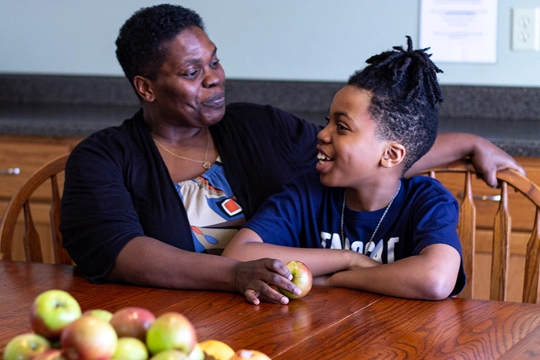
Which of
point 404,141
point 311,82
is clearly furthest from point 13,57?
point 404,141

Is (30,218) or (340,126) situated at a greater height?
(340,126)

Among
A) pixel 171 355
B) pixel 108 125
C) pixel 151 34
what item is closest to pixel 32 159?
pixel 108 125

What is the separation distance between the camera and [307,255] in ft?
4.48

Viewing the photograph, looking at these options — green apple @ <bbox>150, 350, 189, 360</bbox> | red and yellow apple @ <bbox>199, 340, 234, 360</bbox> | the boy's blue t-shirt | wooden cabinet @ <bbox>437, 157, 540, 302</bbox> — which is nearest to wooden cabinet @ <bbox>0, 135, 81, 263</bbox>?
the boy's blue t-shirt

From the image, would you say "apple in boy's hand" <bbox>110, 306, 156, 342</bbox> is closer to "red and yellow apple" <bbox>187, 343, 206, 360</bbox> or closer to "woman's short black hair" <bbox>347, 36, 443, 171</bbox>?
"red and yellow apple" <bbox>187, 343, 206, 360</bbox>

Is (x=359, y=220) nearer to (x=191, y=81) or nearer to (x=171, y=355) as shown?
(x=191, y=81)

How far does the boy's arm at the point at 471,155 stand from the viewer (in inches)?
60.9

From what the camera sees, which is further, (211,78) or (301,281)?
(211,78)

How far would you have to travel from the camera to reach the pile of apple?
0.64 metres

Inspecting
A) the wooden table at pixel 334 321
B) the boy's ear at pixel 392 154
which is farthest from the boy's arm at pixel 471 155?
the wooden table at pixel 334 321

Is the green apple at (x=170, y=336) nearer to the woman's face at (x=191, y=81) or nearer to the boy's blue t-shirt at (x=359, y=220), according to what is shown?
the boy's blue t-shirt at (x=359, y=220)

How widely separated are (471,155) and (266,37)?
1.39 m

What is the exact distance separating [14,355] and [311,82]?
7.16ft

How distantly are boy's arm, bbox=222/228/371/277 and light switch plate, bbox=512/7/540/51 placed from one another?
1.52m
